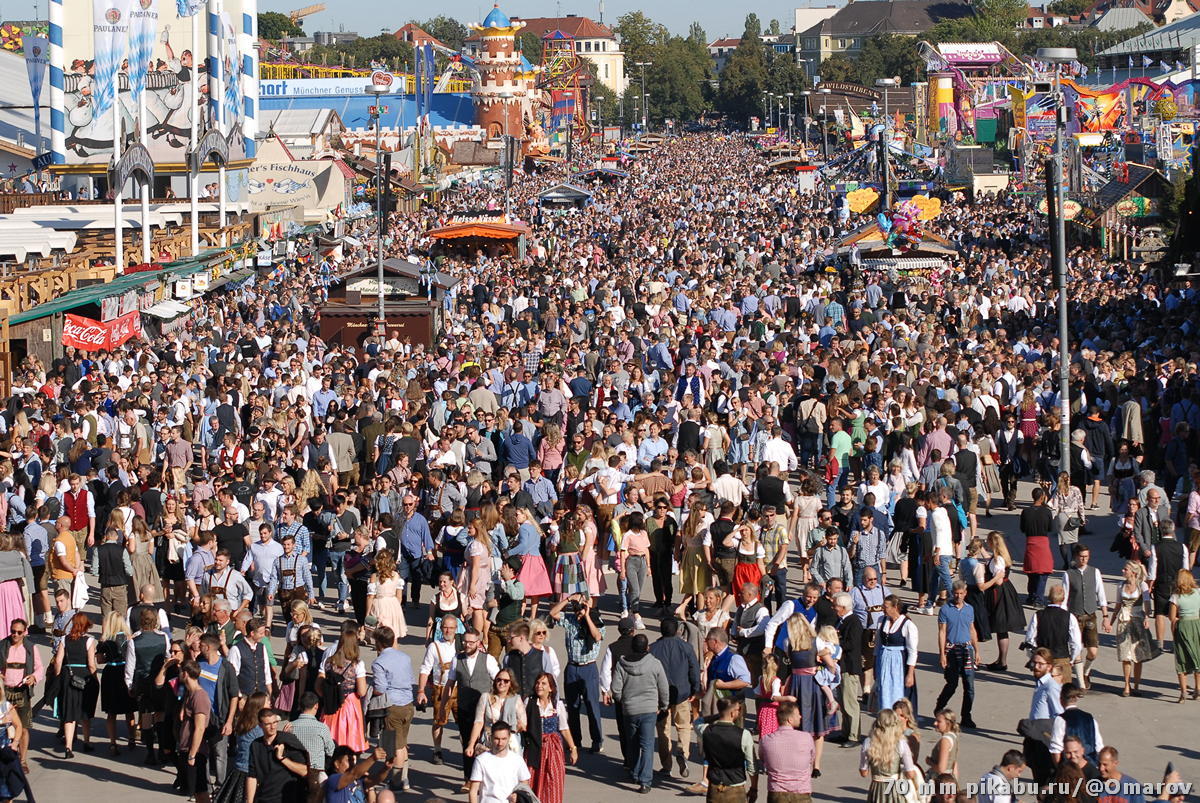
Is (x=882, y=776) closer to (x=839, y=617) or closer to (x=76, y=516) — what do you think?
(x=839, y=617)

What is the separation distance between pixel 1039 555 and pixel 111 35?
3556 centimetres

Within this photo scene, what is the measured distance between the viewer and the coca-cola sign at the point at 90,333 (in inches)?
956

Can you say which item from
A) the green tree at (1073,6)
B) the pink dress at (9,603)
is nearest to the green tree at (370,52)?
the green tree at (1073,6)

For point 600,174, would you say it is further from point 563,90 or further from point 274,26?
point 274,26

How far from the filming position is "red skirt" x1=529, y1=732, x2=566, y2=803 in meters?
10.0

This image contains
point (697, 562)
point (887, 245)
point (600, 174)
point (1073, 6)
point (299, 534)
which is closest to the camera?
point (697, 562)

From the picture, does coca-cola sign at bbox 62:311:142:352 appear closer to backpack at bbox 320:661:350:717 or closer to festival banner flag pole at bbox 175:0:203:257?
backpack at bbox 320:661:350:717

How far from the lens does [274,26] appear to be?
190 m


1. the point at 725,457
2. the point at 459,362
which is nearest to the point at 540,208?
the point at 459,362

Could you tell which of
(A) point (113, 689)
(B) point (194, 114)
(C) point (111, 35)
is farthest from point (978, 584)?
(C) point (111, 35)

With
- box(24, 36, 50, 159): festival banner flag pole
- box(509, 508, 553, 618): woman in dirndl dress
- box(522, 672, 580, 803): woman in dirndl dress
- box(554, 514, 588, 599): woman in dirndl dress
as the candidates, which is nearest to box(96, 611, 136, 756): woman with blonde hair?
box(522, 672, 580, 803): woman in dirndl dress

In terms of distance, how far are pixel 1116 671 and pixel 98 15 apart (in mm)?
37210

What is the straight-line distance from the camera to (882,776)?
9.20 meters

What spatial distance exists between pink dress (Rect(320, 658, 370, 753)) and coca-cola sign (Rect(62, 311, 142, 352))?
15.0 m
